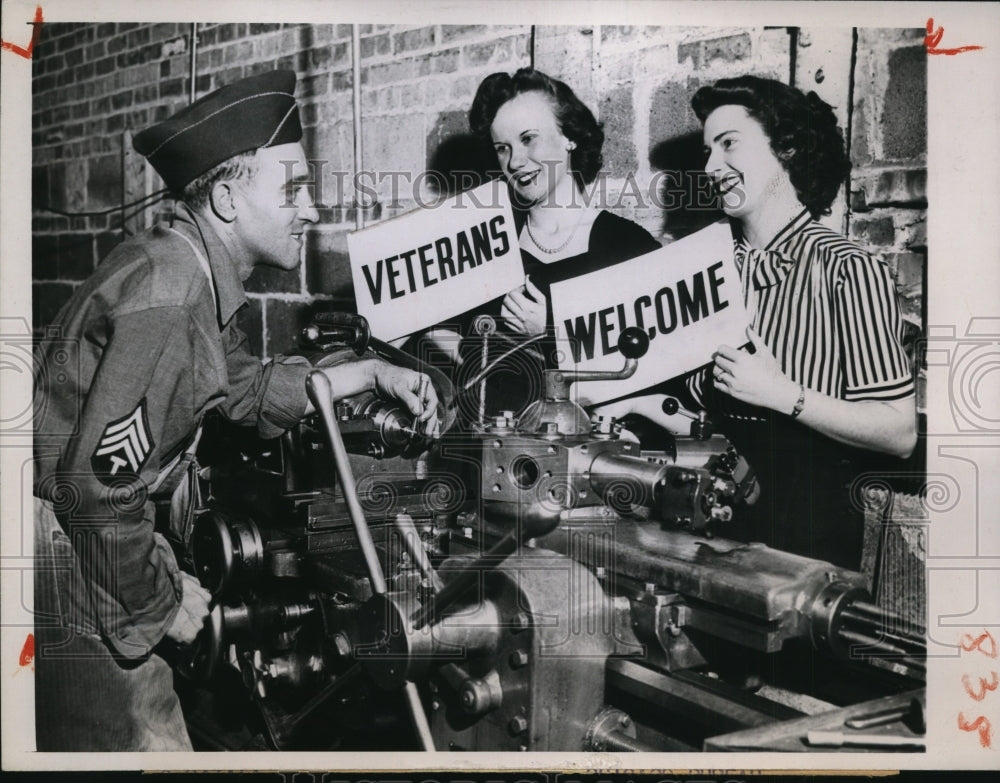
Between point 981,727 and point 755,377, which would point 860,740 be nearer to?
point 981,727

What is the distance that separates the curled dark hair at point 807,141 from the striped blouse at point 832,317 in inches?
2.2

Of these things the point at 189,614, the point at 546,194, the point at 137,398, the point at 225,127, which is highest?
the point at 225,127

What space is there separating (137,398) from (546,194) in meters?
0.98

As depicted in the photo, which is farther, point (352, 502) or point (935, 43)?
point (935, 43)

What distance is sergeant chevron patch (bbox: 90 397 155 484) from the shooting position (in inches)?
73.8

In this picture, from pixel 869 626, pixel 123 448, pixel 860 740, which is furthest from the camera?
pixel 123 448

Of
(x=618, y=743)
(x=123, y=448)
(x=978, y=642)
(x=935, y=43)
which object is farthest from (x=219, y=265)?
(x=978, y=642)

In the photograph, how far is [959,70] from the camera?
192cm

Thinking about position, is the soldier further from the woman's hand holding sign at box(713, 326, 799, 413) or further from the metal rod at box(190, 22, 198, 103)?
the woman's hand holding sign at box(713, 326, 799, 413)

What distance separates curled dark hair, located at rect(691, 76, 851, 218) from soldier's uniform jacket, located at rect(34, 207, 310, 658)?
1.14 metres

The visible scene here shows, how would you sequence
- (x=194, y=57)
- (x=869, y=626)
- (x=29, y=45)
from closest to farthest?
1. (x=869, y=626)
2. (x=29, y=45)
3. (x=194, y=57)

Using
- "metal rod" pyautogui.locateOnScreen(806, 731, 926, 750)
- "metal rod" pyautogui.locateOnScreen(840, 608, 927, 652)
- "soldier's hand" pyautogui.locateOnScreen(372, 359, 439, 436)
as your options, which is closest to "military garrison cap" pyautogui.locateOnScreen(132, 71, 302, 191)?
"soldier's hand" pyautogui.locateOnScreen(372, 359, 439, 436)

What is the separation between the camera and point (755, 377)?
191 cm

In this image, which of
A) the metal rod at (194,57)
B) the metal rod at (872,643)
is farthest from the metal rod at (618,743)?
the metal rod at (194,57)
